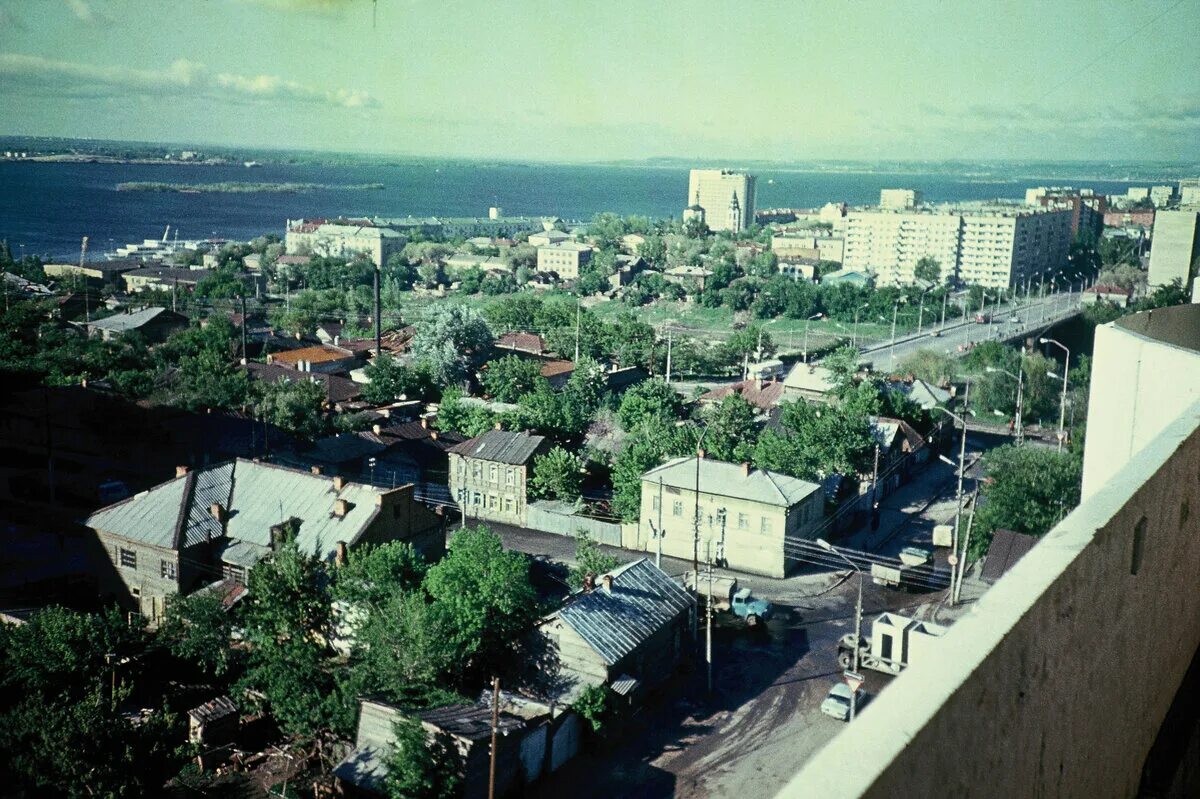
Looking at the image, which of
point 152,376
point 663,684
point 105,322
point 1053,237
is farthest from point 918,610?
point 1053,237

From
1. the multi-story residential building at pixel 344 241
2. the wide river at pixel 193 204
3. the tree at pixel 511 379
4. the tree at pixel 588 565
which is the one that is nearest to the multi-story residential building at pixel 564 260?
the multi-story residential building at pixel 344 241

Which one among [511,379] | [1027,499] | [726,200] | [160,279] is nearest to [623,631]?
[1027,499]

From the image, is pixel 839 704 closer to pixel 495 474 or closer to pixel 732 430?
pixel 495 474

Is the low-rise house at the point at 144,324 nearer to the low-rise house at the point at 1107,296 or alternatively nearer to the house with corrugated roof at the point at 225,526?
the house with corrugated roof at the point at 225,526

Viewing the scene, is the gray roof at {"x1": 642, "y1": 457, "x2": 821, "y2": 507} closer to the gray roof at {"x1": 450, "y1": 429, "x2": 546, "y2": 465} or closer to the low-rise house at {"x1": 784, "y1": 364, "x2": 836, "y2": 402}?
the gray roof at {"x1": 450, "y1": 429, "x2": 546, "y2": 465}

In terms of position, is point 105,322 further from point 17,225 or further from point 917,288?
point 17,225

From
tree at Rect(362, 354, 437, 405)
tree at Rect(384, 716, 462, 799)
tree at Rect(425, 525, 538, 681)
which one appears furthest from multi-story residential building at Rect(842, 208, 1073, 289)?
tree at Rect(384, 716, 462, 799)
